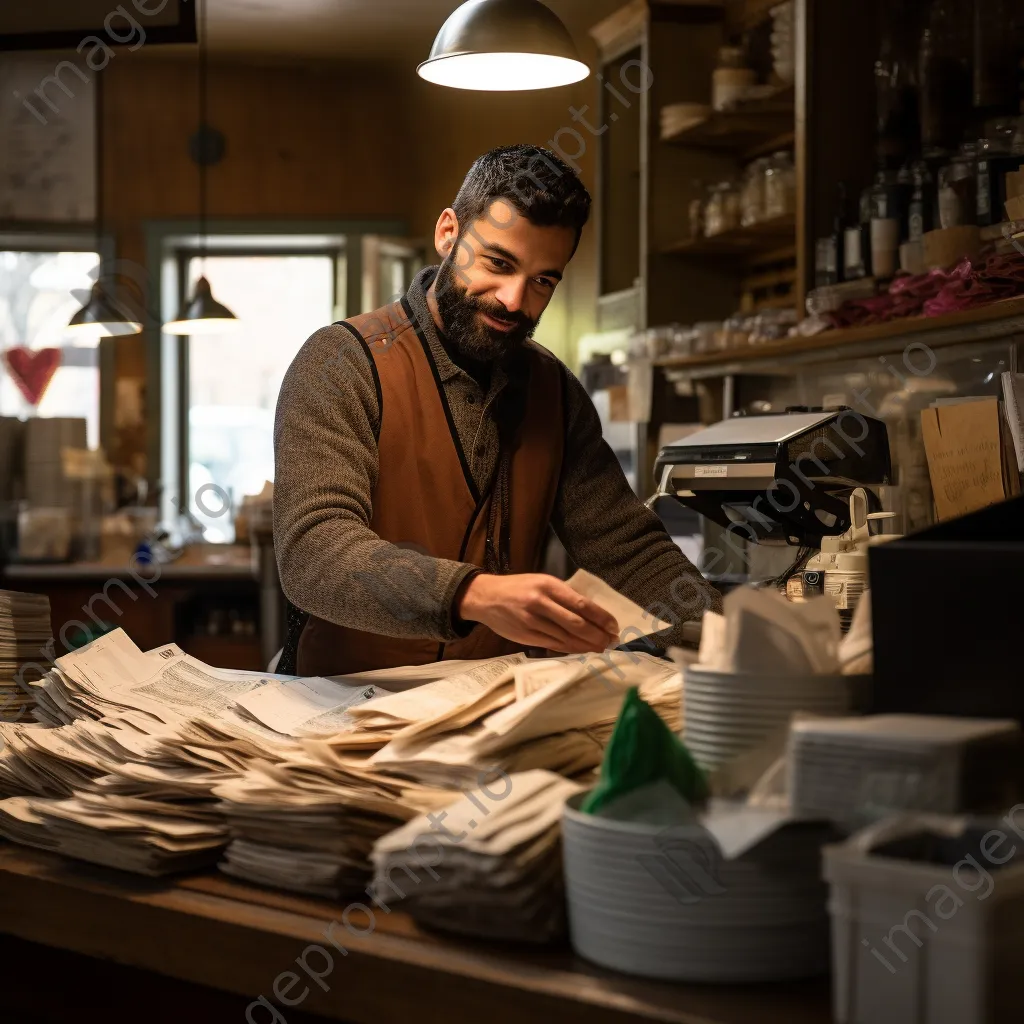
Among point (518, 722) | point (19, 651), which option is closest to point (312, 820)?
point (518, 722)

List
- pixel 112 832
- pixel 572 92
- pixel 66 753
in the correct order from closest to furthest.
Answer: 1. pixel 112 832
2. pixel 66 753
3. pixel 572 92

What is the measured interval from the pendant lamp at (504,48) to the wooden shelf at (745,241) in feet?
5.09

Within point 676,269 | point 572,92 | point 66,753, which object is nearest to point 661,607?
point 66,753

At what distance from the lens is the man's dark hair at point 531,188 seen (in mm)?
2035

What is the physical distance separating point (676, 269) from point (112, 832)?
422cm

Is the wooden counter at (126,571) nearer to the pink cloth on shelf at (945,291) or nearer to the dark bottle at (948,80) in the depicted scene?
the pink cloth on shelf at (945,291)

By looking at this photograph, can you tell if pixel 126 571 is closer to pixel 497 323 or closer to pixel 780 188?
pixel 780 188

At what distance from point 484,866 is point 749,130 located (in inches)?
167

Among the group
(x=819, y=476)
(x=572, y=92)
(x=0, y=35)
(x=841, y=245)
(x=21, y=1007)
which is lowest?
(x=21, y=1007)

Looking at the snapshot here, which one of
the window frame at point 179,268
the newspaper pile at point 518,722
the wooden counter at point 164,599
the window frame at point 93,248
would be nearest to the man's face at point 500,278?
the newspaper pile at point 518,722

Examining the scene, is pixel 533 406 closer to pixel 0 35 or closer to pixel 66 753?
pixel 66 753

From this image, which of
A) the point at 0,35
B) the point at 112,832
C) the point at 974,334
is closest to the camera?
the point at 112,832

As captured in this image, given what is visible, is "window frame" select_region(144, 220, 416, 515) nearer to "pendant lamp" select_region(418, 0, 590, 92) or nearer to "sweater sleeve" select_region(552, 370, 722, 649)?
"pendant lamp" select_region(418, 0, 590, 92)

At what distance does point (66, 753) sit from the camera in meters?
1.40
